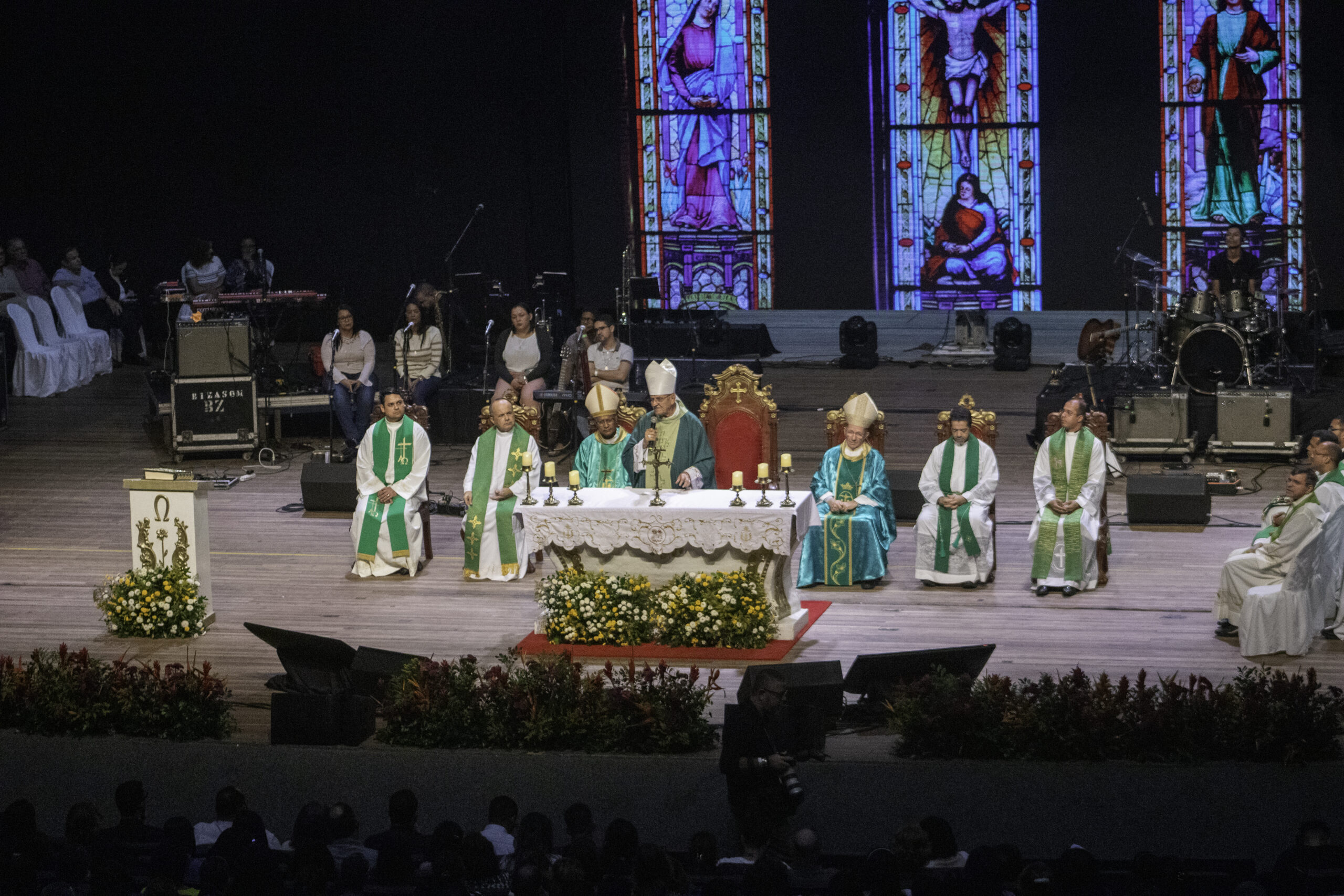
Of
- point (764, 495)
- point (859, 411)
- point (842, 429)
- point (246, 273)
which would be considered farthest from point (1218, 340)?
point (246, 273)

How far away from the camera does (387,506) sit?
456 inches

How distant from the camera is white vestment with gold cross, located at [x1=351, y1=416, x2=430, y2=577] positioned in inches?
453

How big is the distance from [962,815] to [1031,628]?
107 inches

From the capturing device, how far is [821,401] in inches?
679

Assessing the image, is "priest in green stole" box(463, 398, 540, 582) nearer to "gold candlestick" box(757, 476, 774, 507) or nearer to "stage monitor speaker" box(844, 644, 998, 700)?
"gold candlestick" box(757, 476, 774, 507)

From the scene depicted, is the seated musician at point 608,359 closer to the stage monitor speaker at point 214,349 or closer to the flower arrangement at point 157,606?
the stage monitor speaker at point 214,349

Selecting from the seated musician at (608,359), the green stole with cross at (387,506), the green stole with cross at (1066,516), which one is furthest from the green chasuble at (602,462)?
the seated musician at (608,359)

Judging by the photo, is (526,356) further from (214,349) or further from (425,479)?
(425,479)

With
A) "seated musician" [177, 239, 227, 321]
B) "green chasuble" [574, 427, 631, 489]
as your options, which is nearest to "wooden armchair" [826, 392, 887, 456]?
"green chasuble" [574, 427, 631, 489]

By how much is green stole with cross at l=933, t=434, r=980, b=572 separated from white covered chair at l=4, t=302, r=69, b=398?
36.5ft

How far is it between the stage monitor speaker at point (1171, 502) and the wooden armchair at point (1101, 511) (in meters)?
0.93

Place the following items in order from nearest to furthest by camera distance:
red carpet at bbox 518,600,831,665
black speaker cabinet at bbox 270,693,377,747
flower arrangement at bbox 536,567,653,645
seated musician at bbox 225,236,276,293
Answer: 1. black speaker cabinet at bbox 270,693,377,747
2. red carpet at bbox 518,600,831,665
3. flower arrangement at bbox 536,567,653,645
4. seated musician at bbox 225,236,276,293

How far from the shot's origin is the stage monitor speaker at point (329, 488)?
13.2m

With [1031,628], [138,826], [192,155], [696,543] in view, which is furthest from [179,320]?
[138,826]
